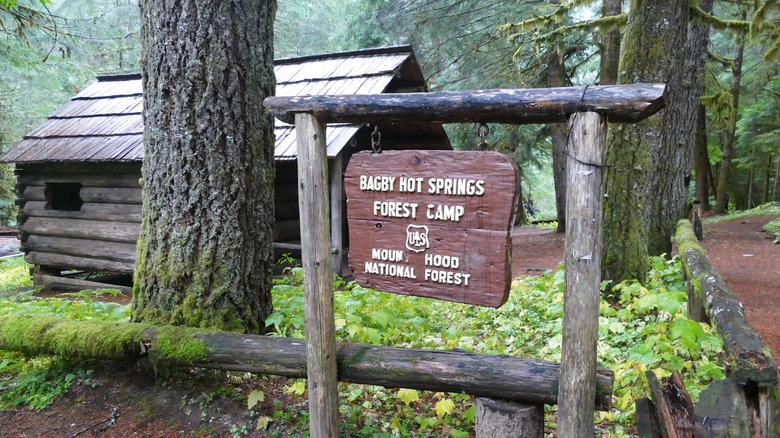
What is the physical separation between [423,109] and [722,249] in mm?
10705

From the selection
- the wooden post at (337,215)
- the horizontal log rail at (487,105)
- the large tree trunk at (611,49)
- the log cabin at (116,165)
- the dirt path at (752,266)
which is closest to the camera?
the horizontal log rail at (487,105)

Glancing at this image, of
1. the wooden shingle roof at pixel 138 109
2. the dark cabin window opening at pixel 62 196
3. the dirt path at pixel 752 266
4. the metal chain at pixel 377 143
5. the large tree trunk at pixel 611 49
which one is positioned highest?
the large tree trunk at pixel 611 49

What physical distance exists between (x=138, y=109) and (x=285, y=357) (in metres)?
8.31

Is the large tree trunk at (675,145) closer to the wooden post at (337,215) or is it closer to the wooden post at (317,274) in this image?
the wooden post at (337,215)

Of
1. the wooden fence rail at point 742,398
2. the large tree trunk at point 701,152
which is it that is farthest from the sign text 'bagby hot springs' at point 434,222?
the large tree trunk at point 701,152

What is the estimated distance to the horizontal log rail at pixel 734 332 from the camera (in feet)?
7.02

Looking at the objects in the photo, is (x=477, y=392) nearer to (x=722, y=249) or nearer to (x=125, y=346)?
(x=125, y=346)

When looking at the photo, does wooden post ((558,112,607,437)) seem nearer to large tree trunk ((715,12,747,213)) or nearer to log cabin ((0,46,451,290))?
log cabin ((0,46,451,290))

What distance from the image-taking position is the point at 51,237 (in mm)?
10258

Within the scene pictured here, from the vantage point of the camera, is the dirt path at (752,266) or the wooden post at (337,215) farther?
the wooden post at (337,215)

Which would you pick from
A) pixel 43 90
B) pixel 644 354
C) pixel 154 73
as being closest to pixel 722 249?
pixel 644 354

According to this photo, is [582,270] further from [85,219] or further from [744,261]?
[85,219]

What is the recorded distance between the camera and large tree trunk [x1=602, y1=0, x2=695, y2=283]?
584 centimetres

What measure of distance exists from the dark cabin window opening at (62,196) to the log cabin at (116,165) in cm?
2
